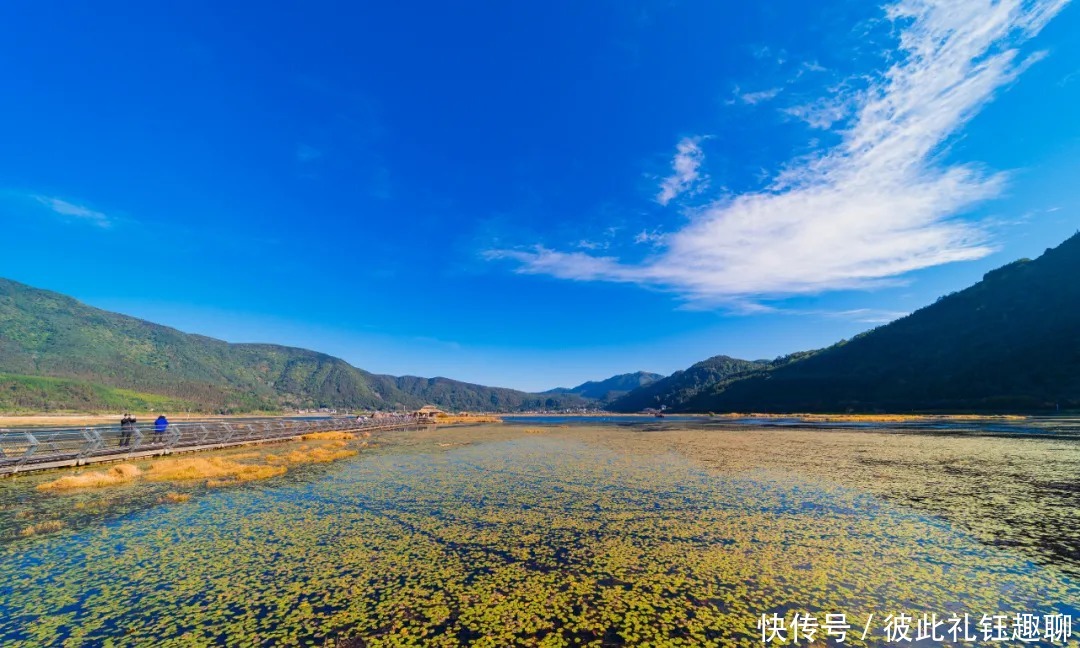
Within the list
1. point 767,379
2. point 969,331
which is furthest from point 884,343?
point 767,379

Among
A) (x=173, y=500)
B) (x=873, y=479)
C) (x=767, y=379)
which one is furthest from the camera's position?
(x=767, y=379)

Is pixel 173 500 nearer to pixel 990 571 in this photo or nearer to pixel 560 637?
pixel 560 637

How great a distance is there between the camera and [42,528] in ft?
43.8

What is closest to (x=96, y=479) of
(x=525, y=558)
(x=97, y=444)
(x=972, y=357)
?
(x=97, y=444)

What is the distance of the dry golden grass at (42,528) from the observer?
12914 millimetres

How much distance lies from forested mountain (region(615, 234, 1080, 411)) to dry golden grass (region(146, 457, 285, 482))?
122926 millimetres

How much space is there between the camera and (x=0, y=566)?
10.4m

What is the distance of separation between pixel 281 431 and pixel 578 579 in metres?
55.8

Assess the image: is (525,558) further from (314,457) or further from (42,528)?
(314,457)

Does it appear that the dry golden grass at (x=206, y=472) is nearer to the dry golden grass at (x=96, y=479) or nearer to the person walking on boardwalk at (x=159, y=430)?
the dry golden grass at (x=96, y=479)

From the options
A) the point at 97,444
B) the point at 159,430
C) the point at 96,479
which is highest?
the point at 159,430

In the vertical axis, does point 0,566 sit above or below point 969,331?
below

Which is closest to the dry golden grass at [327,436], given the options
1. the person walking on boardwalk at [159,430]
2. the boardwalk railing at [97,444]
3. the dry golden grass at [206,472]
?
the boardwalk railing at [97,444]

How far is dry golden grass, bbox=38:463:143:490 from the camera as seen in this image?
1981 centimetres
